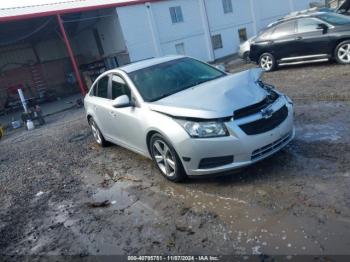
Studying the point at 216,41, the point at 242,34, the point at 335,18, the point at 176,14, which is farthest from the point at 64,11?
the point at 242,34

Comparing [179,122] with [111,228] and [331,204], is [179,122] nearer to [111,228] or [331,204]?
Answer: [111,228]

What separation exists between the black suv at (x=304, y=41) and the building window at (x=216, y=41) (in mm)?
12203

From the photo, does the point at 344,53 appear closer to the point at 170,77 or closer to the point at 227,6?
the point at 170,77

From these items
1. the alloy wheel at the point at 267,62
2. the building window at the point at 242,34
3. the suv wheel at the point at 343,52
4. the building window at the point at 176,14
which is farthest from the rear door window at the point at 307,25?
the building window at the point at 242,34

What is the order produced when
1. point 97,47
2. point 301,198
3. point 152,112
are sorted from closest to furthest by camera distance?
point 301,198
point 152,112
point 97,47

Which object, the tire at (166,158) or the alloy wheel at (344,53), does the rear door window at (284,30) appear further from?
the tire at (166,158)

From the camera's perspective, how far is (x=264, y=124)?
4234 millimetres

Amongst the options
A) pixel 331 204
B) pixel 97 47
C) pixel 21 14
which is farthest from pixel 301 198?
pixel 97 47

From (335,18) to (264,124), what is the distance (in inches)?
312

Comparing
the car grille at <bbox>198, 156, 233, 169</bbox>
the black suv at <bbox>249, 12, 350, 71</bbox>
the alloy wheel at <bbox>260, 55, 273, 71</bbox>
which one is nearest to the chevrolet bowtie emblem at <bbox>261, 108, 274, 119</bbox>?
the car grille at <bbox>198, 156, 233, 169</bbox>

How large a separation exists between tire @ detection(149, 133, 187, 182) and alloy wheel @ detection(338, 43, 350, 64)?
7616 mm

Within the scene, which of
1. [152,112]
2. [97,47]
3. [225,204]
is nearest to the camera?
[225,204]

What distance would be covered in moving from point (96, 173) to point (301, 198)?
3694 millimetres

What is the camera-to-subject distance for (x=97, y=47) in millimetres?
23703
